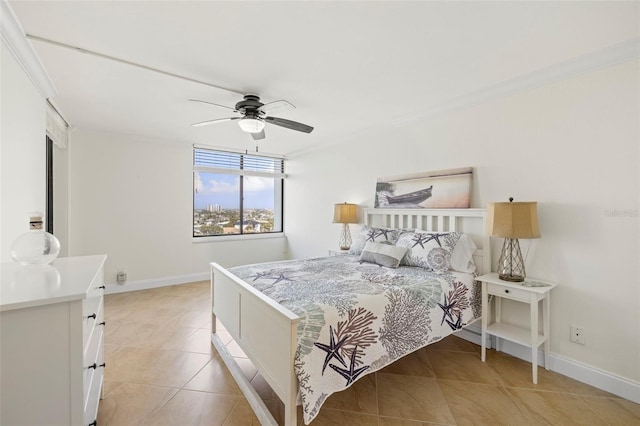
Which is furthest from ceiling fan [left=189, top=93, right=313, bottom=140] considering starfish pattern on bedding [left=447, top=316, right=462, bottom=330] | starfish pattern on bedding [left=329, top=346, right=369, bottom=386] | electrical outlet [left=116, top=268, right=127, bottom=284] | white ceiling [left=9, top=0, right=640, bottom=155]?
electrical outlet [left=116, top=268, right=127, bottom=284]

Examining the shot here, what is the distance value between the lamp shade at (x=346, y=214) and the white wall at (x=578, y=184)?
1.44 m

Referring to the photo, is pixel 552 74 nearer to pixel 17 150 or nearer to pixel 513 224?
pixel 513 224

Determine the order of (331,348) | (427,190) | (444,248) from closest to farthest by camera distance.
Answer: (331,348)
(444,248)
(427,190)

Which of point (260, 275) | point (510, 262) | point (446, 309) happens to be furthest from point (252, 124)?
point (510, 262)

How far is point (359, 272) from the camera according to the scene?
2.60 m

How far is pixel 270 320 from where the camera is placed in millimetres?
1691

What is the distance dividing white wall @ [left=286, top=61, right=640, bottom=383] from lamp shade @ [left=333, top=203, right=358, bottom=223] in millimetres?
1441

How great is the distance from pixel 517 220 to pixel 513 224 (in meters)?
0.04

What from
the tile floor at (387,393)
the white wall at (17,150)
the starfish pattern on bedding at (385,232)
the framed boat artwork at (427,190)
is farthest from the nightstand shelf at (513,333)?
the white wall at (17,150)

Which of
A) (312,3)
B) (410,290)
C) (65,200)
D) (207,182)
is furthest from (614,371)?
(65,200)

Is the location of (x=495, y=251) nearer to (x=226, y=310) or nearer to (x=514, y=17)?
(x=514, y=17)

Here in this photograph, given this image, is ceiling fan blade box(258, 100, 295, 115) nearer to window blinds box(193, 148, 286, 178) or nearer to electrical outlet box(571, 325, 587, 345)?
window blinds box(193, 148, 286, 178)

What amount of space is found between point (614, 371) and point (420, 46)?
2736 mm

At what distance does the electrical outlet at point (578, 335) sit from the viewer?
2188 mm
